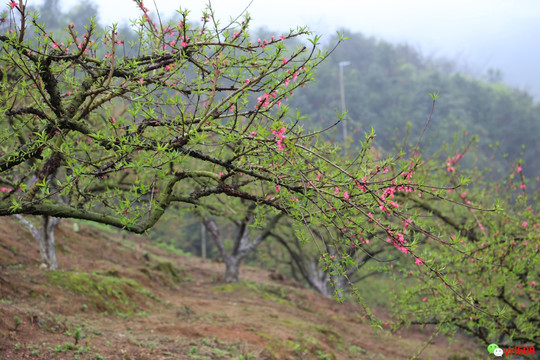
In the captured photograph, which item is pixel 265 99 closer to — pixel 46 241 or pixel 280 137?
pixel 280 137

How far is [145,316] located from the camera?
10.8m

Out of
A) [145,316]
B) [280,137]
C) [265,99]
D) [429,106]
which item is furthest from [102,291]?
[429,106]

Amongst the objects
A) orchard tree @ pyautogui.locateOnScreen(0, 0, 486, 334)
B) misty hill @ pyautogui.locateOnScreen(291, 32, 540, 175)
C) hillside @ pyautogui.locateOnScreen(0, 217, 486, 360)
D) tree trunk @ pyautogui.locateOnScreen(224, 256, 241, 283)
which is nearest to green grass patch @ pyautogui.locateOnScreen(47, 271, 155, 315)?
hillside @ pyautogui.locateOnScreen(0, 217, 486, 360)

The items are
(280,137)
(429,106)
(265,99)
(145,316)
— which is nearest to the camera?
(280,137)

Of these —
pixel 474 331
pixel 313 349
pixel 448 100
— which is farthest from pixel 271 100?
pixel 448 100

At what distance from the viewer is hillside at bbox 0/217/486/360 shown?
7172mm

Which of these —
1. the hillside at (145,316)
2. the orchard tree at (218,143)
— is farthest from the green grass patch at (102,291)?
the orchard tree at (218,143)

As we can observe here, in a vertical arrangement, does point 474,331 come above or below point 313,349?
above

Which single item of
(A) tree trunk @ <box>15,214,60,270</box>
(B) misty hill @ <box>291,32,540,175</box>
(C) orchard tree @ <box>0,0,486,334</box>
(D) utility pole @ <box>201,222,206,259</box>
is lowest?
(D) utility pole @ <box>201,222,206,259</box>

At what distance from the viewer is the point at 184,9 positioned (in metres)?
4.35

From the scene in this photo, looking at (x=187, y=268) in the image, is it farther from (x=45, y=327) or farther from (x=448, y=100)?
(x=448, y=100)

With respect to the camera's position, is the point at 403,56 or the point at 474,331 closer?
the point at 474,331

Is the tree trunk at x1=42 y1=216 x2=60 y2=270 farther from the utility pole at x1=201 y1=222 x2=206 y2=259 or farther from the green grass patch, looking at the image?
the utility pole at x1=201 y1=222 x2=206 y2=259

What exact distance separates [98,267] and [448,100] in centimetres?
5004
